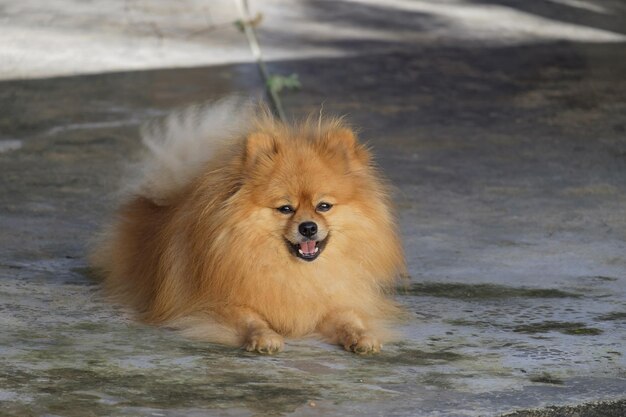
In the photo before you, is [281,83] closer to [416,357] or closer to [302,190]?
[302,190]

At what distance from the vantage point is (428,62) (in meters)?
11.3

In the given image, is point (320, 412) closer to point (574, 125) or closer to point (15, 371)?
point (15, 371)

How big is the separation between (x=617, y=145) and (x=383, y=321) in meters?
3.97

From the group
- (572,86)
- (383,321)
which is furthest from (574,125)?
(383,321)

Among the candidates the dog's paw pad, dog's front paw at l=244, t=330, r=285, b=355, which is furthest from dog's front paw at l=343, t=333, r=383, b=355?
dog's front paw at l=244, t=330, r=285, b=355

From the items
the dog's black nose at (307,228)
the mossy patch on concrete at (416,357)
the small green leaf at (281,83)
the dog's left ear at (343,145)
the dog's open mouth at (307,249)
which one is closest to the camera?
the mossy patch on concrete at (416,357)

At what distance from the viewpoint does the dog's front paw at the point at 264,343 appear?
463 centimetres

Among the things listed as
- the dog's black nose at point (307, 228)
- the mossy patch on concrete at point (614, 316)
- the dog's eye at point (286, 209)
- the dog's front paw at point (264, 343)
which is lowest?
the dog's front paw at point (264, 343)

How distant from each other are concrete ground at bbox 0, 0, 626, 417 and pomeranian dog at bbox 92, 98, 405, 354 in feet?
0.46

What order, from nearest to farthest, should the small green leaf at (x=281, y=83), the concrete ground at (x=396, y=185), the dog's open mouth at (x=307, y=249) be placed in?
the concrete ground at (x=396, y=185), the dog's open mouth at (x=307, y=249), the small green leaf at (x=281, y=83)

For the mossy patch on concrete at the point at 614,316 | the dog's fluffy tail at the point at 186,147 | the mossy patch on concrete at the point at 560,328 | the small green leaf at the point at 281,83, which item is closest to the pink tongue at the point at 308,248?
the dog's fluffy tail at the point at 186,147

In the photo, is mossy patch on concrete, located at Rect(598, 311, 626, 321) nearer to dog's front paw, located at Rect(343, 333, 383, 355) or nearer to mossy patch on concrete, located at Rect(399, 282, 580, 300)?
mossy patch on concrete, located at Rect(399, 282, 580, 300)

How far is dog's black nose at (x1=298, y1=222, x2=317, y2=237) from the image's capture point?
4.67m

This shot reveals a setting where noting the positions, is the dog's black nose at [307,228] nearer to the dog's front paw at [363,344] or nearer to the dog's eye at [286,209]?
the dog's eye at [286,209]
